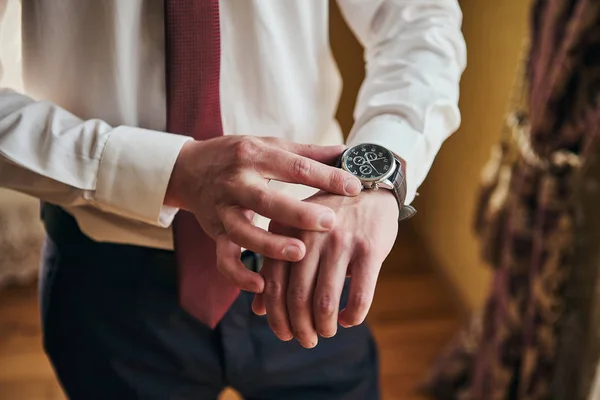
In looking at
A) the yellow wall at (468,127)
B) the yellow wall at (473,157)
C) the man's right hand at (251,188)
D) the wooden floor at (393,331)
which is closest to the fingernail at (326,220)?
the man's right hand at (251,188)

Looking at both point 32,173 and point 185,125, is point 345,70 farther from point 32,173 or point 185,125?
point 32,173

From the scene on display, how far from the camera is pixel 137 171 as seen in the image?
653 mm

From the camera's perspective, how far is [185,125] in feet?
2.26

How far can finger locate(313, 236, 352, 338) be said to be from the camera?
0.55 m

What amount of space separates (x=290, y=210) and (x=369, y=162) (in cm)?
11

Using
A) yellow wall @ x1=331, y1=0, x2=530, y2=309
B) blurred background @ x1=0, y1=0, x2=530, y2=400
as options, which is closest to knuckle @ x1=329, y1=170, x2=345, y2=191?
yellow wall @ x1=331, y1=0, x2=530, y2=309

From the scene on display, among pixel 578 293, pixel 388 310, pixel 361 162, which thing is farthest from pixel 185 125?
pixel 388 310

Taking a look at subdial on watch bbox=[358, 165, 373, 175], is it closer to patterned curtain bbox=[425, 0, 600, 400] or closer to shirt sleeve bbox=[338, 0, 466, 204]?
shirt sleeve bbox=[338, 0, 466, 204]

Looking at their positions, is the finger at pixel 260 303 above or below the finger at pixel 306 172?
below

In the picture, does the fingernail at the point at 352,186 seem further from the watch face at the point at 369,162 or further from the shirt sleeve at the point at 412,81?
the shirt sleeve at the point at 412,81

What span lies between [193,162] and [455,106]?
0.30m

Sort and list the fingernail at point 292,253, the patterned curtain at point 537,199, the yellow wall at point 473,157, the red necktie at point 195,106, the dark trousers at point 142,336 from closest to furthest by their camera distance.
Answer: the fingernail at point 292,253, the red necktie at point 195,106, the dark trousers at point 142,336, the patterned curtain at point 537,199, the yellow wall at point 473,157

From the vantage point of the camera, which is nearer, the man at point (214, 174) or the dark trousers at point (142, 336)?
the man at point (214, 174)

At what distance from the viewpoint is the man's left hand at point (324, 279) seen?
55 centimetres
